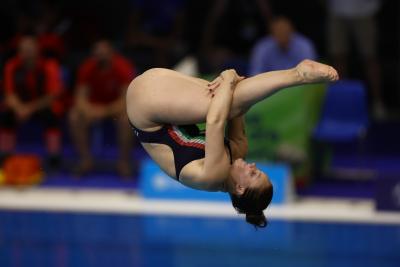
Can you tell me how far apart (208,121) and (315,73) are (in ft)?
2.44

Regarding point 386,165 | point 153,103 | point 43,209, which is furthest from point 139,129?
point 386,165

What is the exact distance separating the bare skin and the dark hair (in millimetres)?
137

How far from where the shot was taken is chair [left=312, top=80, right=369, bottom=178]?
38.0ft

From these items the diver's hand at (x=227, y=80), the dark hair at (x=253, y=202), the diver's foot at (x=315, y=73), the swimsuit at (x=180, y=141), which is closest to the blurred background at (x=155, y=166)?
the dark hair at (x=253, y=202)

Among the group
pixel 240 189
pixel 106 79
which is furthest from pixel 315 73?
pixel 106 79

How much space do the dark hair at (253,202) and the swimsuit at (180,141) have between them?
0.34 m

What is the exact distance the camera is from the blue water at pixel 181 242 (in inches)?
368

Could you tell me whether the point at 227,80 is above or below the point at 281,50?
below

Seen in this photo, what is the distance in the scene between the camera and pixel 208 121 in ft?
22.5

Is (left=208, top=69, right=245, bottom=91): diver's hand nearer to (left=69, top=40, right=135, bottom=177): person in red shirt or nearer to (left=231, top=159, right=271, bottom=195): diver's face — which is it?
(left=231, top=159, right=271, bottom=195): diver's face

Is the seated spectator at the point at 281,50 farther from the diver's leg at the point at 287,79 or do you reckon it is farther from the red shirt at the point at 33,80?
the diver's leg at the point at 287,79

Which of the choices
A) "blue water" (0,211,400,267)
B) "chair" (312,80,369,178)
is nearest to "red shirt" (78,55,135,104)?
"blue water" (0,211,400,267)

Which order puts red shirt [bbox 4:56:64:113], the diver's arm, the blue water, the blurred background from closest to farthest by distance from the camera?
the diver's arm, the blue water, the blurred background, red shirt [bbox 4:56:64:113]

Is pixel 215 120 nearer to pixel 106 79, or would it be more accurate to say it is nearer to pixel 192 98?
pixel 192 98
